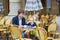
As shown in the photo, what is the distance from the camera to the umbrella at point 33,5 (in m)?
4.55

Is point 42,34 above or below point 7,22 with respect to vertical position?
below

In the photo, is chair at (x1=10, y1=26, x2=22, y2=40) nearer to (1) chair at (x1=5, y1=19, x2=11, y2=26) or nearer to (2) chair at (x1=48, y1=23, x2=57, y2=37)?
(1) chair at (x1=5, y1=19, x2=11, y2=26)

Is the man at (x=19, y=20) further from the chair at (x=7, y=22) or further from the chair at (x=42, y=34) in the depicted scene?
the chair at (x=42, y=34)

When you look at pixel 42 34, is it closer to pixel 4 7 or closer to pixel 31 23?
pixel 31 23

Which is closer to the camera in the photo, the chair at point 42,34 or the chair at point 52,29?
the chair at point 42,34

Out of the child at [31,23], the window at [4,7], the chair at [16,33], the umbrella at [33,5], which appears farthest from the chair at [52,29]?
the window at [4,7]

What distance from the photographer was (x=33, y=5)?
4566 millimetres

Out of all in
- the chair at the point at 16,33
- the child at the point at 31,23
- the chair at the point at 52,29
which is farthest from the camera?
the child at the point at 31,23

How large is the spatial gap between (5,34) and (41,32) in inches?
45.2

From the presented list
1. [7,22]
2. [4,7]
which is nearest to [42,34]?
[7,22]

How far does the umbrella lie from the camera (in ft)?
14.9

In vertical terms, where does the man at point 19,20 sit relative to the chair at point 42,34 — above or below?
above

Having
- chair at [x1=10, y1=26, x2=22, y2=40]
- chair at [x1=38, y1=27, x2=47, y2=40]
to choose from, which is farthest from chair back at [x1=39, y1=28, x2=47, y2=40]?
chair at [x1=10, y1=26, x2=22, y2=40]

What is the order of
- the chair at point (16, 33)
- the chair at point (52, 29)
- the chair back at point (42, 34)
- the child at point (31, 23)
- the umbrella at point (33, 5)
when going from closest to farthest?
1. the chair back at point (42, 34)
2. the chair at point (16, 33)
3. the chair at point (52, 29)
4. the child at point (31, 23)
5. the umbrella at point (33, 5)
